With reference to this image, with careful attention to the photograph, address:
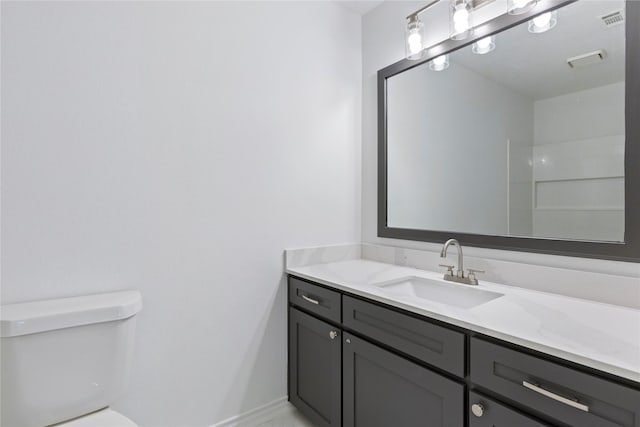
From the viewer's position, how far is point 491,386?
3.17 feet

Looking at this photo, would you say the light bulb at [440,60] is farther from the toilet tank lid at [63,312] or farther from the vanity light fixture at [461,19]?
the toilet tank lid at [63,312]

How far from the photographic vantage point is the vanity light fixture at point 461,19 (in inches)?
61.3

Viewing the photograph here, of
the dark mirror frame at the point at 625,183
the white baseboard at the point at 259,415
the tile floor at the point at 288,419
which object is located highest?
the dark mirror frame at the point at 625,183

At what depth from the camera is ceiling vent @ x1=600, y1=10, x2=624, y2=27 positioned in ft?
3.93

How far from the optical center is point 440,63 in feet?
5.88

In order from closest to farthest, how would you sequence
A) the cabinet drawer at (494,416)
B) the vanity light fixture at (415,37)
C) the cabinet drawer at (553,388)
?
1. the cabinet drawer at (553,388)
2. the cabinet drawer at (494,416)
3. the vanity light fixture at (415,37)

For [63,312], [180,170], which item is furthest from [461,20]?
[63,312]

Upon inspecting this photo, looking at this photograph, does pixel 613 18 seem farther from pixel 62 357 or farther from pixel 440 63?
pixel 62 357

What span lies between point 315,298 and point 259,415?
738mm

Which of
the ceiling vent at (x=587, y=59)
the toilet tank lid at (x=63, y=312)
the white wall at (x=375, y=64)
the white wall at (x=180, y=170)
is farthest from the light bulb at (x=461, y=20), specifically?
the toilet tank lid at (x=63, y=312)

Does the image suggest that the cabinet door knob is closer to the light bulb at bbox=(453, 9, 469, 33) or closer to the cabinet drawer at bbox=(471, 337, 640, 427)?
the cabinet drawer at bbox=(471, 337, 640, 427)

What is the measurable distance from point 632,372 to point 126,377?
5.01ft

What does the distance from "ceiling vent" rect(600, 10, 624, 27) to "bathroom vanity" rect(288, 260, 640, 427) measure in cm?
103

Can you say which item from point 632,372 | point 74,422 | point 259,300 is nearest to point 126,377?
point 74,422
